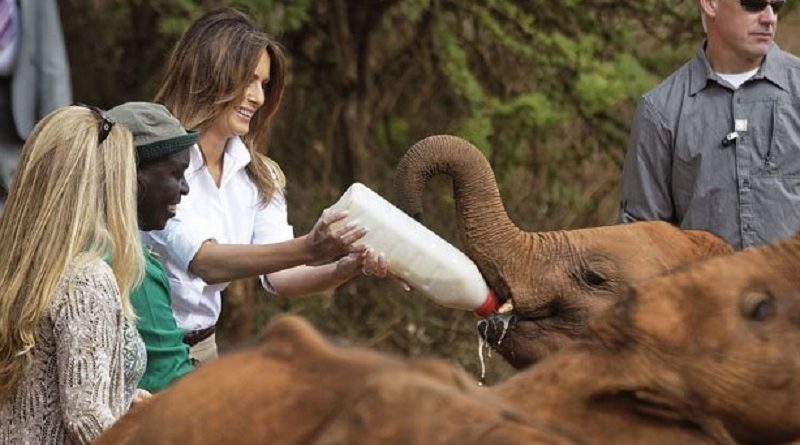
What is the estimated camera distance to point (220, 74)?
5.43 meters

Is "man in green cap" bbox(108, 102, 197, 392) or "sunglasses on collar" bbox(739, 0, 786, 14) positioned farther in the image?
"sunglasses on collar" bbox(739, 0, 786, 14)

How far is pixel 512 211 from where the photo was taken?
1071cm

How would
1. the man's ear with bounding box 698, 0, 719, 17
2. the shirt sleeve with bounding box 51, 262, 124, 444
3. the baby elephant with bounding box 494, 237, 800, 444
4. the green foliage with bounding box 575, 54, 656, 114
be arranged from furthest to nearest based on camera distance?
1. the green foliage with bounding box 575, 54, 656, 114
2. the man's ear with bounding box 698, 0, 719, 17
3. the shirt sleeve with bounding box 51, 262, 124, 444
4. the baby elephant with bounding box 494, 237, 800, 444

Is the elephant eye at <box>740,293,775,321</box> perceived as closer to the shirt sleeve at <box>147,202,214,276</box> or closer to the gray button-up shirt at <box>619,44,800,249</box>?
the shirt sleeve at <box>147,202,214,276</box>

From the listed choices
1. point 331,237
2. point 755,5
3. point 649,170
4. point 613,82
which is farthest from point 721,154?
point 613,82

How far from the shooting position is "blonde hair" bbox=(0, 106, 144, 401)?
12.3 ft

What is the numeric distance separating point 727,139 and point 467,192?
854 millimetres

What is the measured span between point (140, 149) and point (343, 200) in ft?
2.87

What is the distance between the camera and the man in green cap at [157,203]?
4309mm

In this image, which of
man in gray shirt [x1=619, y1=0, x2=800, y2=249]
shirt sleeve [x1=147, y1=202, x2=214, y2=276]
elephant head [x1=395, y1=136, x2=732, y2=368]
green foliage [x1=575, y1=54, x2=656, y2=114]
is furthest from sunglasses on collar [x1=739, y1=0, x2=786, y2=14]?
green foliage [x1=575, y1=54, x2=656, y2=114]

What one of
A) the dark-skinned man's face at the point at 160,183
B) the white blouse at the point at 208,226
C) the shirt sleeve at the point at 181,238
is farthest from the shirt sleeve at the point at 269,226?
the dark-skinned man's face at the point at 160,183

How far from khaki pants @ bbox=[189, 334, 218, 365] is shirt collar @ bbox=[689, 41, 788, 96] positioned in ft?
6.01

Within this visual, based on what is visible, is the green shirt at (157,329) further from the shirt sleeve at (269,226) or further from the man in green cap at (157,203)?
the shirt sleeve at (269,226)

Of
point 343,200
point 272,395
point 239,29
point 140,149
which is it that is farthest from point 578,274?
point 272,395
